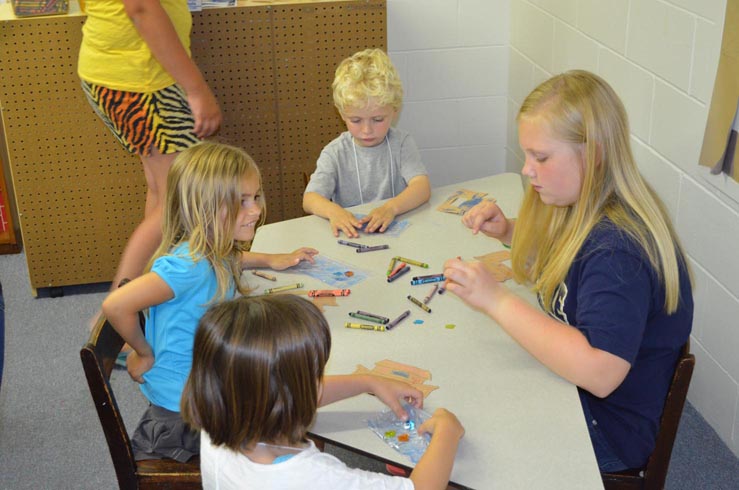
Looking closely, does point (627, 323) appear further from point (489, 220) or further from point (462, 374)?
point (489, 220)

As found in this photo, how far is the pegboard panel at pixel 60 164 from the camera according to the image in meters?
3.42

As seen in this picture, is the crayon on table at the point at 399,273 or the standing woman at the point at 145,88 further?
the standing woman at the point at 145,88

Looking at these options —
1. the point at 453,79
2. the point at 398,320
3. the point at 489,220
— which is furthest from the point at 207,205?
the point at 453,79

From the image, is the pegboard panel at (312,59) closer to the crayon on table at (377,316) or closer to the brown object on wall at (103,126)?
the brown object on wall at (103,126)

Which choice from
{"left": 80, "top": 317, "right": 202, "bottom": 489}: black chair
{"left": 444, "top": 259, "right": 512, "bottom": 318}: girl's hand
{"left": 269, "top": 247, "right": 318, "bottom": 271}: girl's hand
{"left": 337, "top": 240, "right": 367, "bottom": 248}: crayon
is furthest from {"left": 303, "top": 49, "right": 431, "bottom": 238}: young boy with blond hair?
{"left": 80, "top": 317, "right": 202, "bottom": 489}: black chair

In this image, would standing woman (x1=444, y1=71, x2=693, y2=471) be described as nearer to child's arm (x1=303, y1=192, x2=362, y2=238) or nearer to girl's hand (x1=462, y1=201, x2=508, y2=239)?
girl's hand (x1=462, y1=201, x2=508, y2=239)

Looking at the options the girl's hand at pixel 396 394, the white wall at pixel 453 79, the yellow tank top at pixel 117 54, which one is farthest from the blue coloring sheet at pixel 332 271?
the white wall at pixel 453 79

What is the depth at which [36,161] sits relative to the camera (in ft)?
11.8

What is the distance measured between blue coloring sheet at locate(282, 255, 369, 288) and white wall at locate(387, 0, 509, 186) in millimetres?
1994

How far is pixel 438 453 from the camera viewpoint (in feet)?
4.78

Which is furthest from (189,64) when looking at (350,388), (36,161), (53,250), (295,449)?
(295,449)

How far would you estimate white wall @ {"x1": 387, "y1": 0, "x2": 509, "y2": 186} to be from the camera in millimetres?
3984

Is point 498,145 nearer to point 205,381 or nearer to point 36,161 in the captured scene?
point 36,161

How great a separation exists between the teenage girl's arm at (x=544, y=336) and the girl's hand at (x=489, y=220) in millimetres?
476
